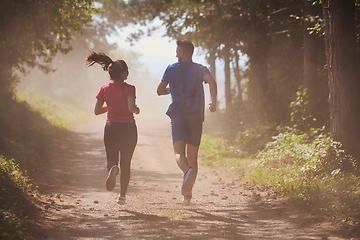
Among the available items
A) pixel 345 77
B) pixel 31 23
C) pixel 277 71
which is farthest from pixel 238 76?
pixel 345 77

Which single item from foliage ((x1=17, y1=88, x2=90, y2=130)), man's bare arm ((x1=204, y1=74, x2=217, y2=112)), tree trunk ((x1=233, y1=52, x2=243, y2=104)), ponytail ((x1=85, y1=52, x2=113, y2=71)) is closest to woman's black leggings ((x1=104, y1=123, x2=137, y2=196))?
ponytail ((x1=85, y1=52, x2=113, y2=71))

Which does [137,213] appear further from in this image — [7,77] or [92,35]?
[92,35]

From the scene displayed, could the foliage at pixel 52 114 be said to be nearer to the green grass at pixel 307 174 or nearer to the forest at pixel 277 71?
the forest at pixel 277 71

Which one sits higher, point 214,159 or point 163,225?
point 214,159

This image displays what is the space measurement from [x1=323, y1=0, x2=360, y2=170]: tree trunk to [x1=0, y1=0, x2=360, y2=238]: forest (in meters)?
0.02

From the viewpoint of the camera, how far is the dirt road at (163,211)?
202 inches

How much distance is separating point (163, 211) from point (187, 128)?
4.33 feet

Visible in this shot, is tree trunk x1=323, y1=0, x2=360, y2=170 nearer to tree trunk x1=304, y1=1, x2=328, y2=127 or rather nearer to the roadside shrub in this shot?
the roadside shrub

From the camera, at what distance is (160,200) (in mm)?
7312

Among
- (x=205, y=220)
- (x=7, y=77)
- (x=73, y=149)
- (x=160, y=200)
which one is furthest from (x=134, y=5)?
(x=205, y=220)

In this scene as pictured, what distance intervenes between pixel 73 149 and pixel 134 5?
390 inches

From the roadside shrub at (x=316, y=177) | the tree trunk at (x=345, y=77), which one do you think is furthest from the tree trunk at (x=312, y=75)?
the tree trunk at (x=345, y=77)

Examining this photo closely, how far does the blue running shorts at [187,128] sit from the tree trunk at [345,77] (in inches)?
128

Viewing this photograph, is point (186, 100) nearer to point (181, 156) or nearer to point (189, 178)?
point (181, 156)
